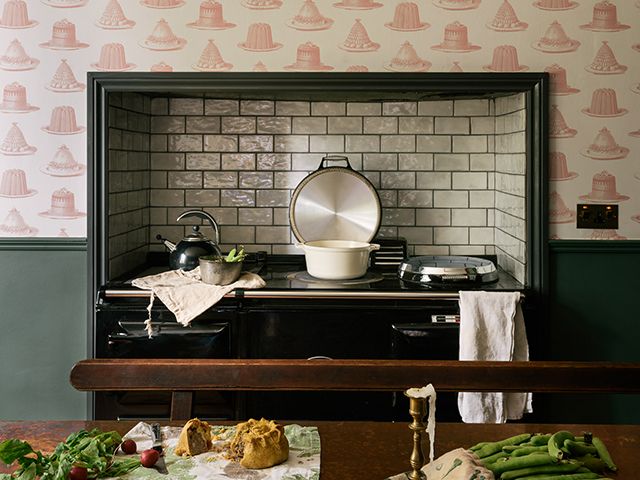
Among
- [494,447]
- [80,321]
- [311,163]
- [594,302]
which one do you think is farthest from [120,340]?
[494,447]

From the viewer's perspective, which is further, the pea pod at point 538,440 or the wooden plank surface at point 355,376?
the wooden plank surface at point 355,376

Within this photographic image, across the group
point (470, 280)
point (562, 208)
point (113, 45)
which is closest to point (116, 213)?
point (113, 45)

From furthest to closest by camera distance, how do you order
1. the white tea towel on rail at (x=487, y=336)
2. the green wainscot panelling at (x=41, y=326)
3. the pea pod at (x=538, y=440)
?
the green wainscot panelling at (x=41, y=326) → the white tea towel on rail at (x=487, y=336) → the pea pod at (x=538, y=440)

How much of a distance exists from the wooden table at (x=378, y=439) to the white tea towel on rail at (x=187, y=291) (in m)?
1.42

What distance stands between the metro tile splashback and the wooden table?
2.34 m

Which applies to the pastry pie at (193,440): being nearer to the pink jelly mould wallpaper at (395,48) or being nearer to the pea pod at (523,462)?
the pea pod at (523,462)

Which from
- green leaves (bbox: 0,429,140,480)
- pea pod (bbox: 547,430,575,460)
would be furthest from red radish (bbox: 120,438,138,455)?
pea pod (bbox: 547,430,575,460)

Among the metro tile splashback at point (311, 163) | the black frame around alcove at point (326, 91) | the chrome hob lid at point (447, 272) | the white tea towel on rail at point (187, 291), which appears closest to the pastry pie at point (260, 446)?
the white tea towel on rail at point (187, 291)

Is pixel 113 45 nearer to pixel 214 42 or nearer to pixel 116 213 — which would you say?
pixel 214 42

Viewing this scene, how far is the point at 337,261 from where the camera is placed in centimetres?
365

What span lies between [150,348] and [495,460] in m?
2.16

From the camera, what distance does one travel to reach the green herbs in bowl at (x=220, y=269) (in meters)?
3.47

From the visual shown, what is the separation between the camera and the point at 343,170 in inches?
158

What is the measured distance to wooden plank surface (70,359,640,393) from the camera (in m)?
2.05
